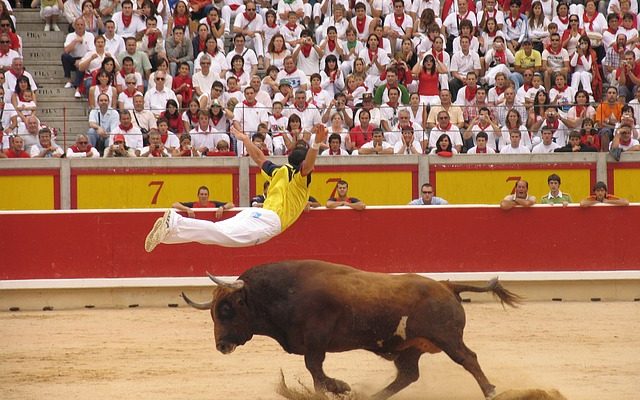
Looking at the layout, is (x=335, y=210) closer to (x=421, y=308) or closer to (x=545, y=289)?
(x=545, y=289)

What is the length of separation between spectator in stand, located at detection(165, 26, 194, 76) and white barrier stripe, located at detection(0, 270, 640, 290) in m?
3.56

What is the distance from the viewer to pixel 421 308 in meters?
8.09

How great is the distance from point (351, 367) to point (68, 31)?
9.10 meters

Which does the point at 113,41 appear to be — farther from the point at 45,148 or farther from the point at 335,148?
the point at 335,148

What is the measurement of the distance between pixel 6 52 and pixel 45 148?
67.4 inches

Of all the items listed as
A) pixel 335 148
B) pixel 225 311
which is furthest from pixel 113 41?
pixel 225 311

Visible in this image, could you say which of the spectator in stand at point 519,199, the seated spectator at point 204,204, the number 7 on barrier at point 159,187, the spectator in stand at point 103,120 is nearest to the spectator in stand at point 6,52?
the spectator in stand at point 103,120

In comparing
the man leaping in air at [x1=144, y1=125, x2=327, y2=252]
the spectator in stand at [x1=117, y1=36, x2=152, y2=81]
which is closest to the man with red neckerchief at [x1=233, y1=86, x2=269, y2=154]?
the spectator in stand at [x1=117, y1=36, x2=152, y2=81]

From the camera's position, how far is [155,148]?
15.4m

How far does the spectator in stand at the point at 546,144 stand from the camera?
623 inches

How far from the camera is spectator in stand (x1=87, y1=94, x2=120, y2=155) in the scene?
15.4 m

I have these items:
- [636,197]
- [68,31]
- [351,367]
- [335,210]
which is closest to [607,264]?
[636,197]

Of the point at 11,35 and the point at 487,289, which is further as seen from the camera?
the point at 11,35

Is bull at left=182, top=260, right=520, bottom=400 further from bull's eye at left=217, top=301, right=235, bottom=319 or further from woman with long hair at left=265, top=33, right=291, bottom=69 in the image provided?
woman with long hair at left=265, top=33, right=291, bottom=69
